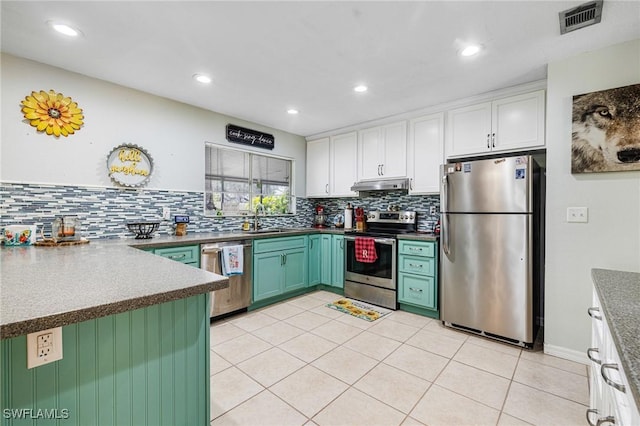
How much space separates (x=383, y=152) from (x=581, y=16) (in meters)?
2.18

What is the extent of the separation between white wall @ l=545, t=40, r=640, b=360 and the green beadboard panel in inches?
103

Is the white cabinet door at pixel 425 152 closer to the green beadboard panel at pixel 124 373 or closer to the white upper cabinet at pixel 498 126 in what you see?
the white upper cabinet at pixel 498 126

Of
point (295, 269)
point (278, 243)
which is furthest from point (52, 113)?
point (295, 269)

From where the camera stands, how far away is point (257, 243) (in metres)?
3.29

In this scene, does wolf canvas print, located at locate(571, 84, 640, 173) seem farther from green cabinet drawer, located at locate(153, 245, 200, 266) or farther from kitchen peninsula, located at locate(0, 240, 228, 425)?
green cabinet drawer, located at locate(153, 245, 200, 266)

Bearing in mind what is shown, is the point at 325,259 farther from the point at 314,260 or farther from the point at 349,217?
the point at 349,217

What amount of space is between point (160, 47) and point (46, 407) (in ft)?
7.30

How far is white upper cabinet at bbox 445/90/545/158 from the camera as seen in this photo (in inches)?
103

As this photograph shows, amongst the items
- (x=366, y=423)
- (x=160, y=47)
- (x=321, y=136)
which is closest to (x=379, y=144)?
(x=321, y=136)

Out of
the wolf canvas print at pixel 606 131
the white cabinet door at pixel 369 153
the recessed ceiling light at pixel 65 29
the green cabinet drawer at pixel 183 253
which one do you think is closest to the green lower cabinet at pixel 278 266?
the green cabinet drawer at pixel 183 253

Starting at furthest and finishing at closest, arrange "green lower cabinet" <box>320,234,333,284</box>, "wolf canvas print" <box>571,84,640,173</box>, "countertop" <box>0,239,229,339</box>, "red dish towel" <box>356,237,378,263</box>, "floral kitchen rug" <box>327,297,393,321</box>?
"green lower cabinet" <box>320,234,333,284</box>, "red dish towel" <box>356,237,378,263</box>, "floral kitchen rug" <box>327,297,393,321</box>, "wolf canvas print" <box>571,84,640,173</box>, "countertop" <box>0,239,229,339</box>

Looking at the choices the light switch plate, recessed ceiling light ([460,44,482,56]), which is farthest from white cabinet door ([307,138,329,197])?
the light switch plate

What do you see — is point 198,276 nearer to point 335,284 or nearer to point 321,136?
point 335,284

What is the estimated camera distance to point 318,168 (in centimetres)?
447
